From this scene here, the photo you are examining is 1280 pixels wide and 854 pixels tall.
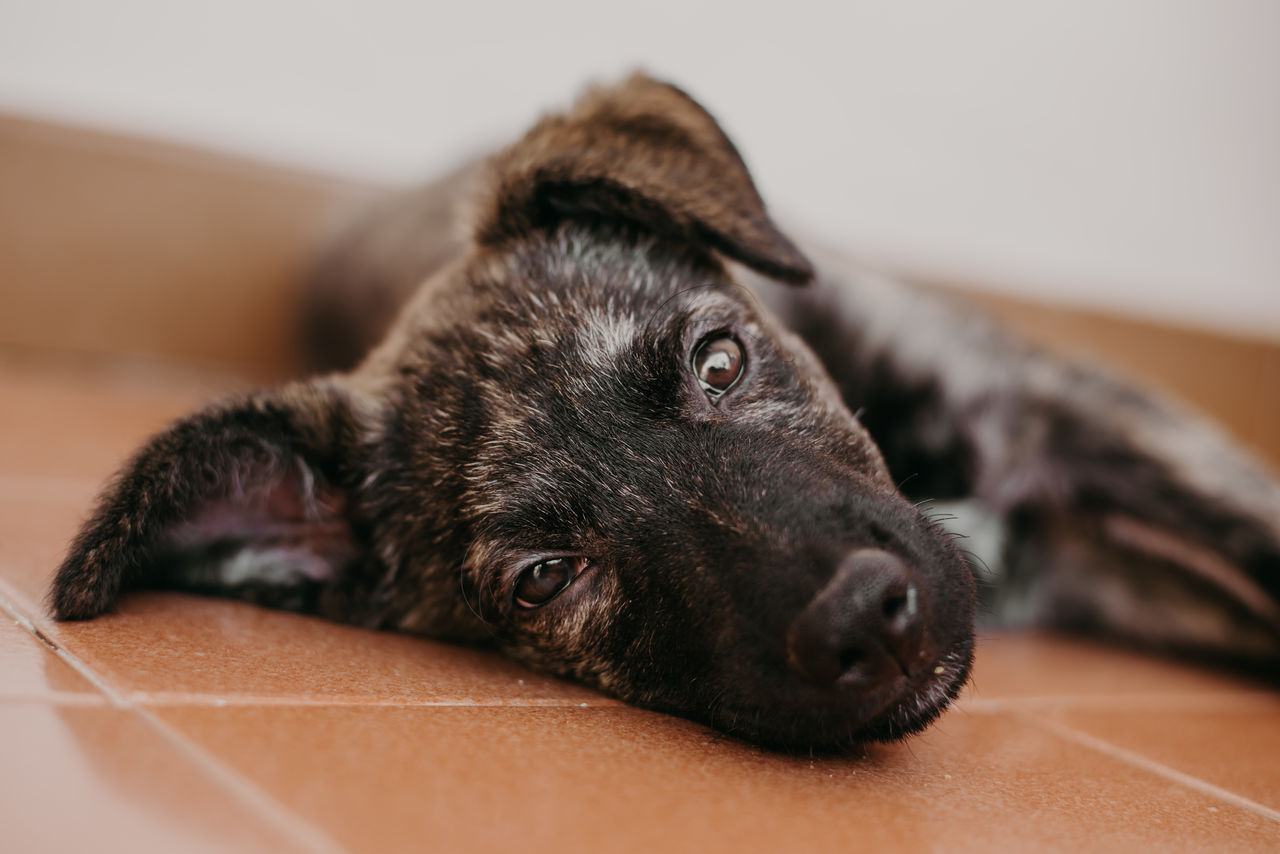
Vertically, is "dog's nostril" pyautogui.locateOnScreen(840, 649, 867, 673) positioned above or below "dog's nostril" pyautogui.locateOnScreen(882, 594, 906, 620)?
below

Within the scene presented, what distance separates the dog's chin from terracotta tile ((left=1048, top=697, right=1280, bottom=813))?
0.41 meters

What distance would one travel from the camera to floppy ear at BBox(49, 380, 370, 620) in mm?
1417

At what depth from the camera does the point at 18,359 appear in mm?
4020

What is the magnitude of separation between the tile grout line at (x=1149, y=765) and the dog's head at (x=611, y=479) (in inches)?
13.3

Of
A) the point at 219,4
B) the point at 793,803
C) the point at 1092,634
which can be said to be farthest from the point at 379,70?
the point at 793,803

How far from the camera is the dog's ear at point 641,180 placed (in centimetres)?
185

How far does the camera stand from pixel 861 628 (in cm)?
111

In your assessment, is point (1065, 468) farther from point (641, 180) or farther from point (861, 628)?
point (861, 628)

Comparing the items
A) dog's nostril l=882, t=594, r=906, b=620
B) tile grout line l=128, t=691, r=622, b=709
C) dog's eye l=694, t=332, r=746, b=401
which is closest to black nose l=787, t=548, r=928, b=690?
dog's nostril l=882, t=594, r=906, b=620

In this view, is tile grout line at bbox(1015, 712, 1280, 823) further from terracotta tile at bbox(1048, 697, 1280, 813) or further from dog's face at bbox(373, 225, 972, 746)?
dog's face at bbox(373, 225, 972, 746)

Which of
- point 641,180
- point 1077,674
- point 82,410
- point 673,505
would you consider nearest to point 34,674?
point 673,505

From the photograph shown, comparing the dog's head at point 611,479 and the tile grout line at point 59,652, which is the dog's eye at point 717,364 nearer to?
the dog's head at point 611,479

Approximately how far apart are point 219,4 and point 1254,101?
5215mm

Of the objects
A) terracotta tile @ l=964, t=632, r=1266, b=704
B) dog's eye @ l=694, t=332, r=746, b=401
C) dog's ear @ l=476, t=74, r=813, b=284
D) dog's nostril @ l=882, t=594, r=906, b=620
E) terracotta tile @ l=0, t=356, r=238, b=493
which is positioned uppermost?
dog's ear @ l=476, t=74, r=813, b=284
